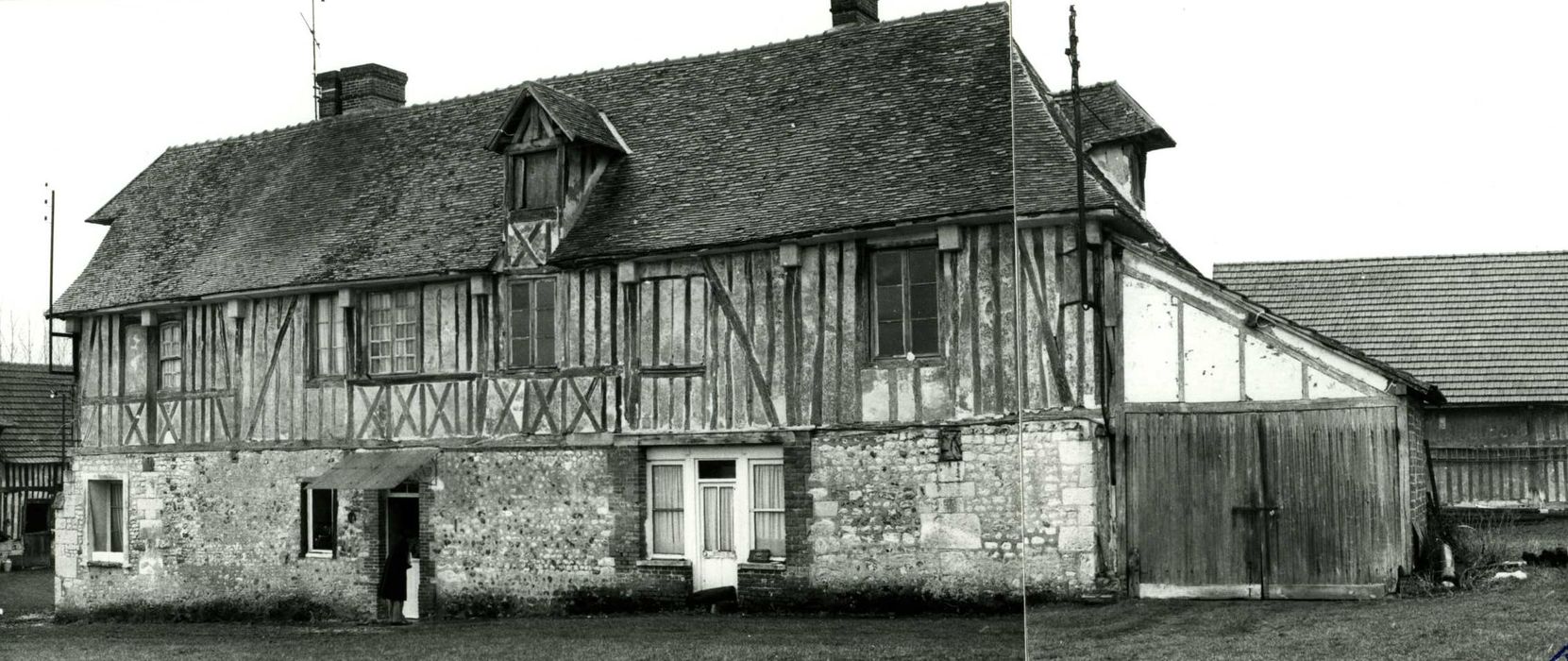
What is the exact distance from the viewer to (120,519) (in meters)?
25.1

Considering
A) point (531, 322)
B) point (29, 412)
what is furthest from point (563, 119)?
point (29, 412)

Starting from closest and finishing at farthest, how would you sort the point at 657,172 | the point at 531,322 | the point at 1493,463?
the point at 657,172 < the point at 531,322 < the point at 1493,463

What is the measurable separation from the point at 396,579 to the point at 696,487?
4460mm

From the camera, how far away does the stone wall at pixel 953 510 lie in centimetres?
1670

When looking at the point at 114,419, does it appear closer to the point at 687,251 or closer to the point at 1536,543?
the point at 687,251

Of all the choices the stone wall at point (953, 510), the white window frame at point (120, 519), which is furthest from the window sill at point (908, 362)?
the white window frame at point (120, 519)

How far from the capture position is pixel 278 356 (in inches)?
904

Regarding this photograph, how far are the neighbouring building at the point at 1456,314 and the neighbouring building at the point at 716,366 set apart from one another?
1.33 metres

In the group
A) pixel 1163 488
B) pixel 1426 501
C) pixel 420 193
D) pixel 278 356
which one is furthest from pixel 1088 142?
pixel 278 356

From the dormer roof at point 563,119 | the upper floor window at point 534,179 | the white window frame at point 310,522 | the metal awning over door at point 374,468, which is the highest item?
the dormer roof at point 563,119

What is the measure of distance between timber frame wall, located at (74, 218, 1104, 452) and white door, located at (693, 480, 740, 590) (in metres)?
0.80

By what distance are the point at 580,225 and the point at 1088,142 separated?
21.9 ft

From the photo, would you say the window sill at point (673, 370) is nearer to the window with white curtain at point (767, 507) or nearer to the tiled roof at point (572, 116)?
the window with white curtain at point (767, 507)

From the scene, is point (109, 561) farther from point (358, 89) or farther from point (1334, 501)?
point (1334, 501)
